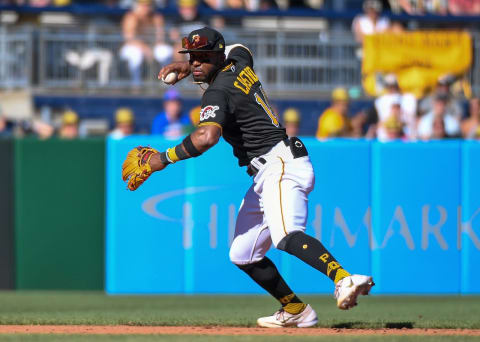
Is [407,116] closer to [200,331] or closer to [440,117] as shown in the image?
[440,117]

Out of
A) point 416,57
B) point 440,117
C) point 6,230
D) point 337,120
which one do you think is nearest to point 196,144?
point 6,230

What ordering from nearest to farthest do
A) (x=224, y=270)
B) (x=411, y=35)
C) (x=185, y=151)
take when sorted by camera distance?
(x=185, y=151) → (x=224, y=270) → (x=411, y=35)

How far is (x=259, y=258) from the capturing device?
7113mm

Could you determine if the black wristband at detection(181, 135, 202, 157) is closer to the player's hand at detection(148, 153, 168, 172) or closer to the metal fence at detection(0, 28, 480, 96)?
the player's hand at detection(148, 153, 168, 172)

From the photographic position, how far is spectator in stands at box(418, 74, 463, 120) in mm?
13555

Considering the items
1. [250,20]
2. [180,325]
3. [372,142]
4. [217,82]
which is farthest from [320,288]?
[250,20]

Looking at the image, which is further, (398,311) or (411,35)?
(411,35)

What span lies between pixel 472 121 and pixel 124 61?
4.96 metres

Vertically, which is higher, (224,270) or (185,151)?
(185,151)

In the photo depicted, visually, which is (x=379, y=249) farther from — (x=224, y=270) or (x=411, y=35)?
(x=411, y=35)

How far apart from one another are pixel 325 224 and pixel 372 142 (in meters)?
1.07

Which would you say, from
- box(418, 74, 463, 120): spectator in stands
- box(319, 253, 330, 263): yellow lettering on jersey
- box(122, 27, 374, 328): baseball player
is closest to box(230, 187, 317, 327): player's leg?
box(122, 27, 374, 328): baseball player

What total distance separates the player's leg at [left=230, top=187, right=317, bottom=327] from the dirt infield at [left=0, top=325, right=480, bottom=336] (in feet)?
0.46

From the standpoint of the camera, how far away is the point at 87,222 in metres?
11.0
